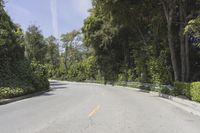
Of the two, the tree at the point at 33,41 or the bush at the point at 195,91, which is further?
the tree at the point at 33,41

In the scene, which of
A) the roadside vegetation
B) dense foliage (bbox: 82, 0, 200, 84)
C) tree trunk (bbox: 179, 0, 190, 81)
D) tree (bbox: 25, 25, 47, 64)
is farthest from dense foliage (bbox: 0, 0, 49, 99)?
tree (bbox: 25, 25, 47, 64)

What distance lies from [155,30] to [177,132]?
88.6ft

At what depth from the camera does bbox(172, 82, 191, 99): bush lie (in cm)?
Answer: 2333

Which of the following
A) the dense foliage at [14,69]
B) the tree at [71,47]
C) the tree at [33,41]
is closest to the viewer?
the dense foliage at [14,69]

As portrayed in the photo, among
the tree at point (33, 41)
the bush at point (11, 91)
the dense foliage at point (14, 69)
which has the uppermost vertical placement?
the tree at point (33, 41)

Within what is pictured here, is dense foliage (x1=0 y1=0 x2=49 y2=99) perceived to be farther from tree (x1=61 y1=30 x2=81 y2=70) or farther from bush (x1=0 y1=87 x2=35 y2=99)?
tree (x1=61 y1=30 x2=81 y2=70)

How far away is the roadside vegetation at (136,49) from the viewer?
2911 cm

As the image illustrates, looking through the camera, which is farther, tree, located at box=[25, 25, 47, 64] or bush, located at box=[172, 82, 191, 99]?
tree, located at box=[25, 25, 47, 64]

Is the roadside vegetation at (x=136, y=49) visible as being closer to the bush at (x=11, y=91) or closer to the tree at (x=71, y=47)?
the bush at (x=11, y=91)

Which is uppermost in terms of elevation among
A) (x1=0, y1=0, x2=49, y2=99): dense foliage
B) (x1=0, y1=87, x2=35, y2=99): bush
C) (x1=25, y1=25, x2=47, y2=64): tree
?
(x1=25, y1=25, x2=47, y2=64): tree

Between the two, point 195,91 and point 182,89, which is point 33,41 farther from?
point 195,91

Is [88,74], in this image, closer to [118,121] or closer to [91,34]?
[91,34]

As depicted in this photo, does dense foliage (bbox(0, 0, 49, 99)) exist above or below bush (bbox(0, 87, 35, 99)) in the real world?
above

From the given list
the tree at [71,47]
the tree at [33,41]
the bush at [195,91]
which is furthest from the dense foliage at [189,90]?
the tree at [71,47]
